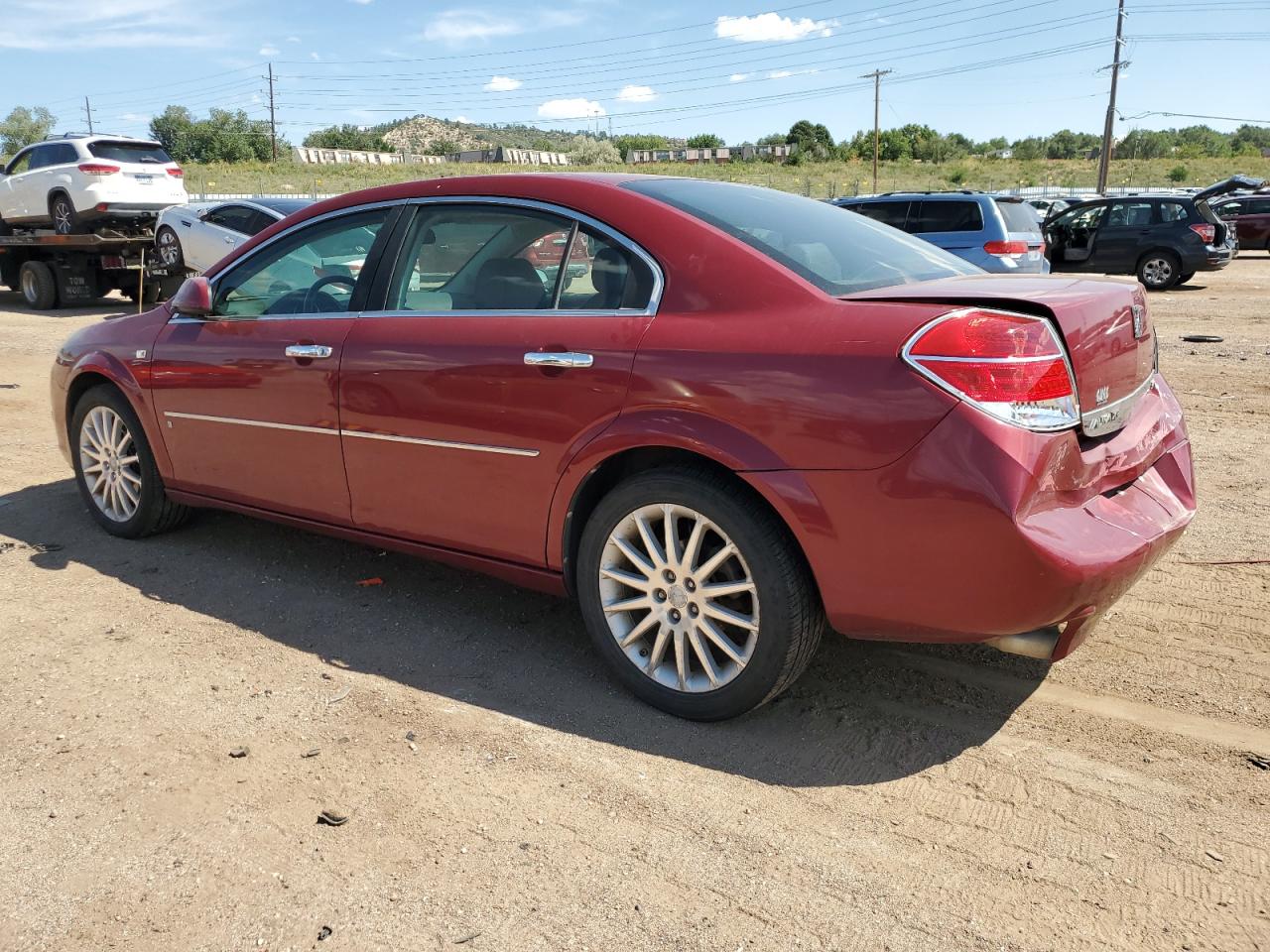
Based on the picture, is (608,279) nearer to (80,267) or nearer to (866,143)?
(80,267)

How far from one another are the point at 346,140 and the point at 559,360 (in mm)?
141027

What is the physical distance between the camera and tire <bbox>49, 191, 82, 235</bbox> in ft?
54.9

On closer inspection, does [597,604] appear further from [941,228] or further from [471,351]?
[941,228]

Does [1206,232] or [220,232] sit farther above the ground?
[220,232]

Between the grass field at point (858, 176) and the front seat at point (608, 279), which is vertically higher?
the grass field at point (858, 176)

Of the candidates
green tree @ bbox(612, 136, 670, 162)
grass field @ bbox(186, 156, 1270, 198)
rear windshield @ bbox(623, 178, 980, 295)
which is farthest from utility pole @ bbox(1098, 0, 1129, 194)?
green tree @ bbox(612, 136, 670, 162)

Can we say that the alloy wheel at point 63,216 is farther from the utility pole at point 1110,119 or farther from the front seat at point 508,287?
the utility pole at point 1110,119

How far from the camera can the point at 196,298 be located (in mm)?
4449

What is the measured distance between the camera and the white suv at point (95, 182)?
647 inches

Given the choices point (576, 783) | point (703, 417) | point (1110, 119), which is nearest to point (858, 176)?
point (1110, 119)

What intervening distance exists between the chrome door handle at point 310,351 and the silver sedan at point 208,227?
33.4 feet

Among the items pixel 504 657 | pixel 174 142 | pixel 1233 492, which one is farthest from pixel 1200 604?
pixel 174 142

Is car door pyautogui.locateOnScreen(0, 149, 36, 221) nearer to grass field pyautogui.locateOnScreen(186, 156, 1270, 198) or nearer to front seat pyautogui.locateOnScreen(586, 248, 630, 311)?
front seat pyautogui.locateOnScreen(586, 248, 630, 311)

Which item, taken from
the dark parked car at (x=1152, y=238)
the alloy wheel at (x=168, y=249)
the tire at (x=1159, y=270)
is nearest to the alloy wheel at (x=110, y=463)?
the alloy wheel at (x=168, y=249)
